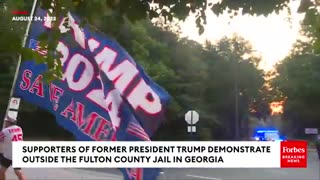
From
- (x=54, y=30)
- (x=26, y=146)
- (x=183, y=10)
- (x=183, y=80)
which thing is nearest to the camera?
(x=54, y=30)

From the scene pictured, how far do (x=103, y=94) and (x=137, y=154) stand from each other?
3.45 ft

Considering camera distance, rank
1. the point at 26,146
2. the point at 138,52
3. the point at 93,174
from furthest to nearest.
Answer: the point at 138,52
the point at 93,174
the point at 26,146

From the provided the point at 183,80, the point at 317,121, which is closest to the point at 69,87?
the point at 183,80

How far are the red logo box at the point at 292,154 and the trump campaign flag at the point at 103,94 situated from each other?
1.83m

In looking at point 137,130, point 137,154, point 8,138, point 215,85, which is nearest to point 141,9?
point 137,154

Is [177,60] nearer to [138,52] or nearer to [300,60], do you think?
[138,52]

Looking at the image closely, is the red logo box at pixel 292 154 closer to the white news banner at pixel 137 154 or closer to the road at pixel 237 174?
the white news banner at pixel 137 154

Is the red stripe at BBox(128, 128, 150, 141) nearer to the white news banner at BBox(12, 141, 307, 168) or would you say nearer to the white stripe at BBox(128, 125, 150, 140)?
the white stripe at BBox(128, 125, 150, 140)

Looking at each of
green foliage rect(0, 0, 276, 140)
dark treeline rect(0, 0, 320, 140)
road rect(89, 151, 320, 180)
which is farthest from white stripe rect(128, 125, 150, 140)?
green foliage rect(0, 0, 276, 140)

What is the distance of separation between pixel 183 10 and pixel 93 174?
1124 centimetres

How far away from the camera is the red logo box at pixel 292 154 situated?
7730 millimetres

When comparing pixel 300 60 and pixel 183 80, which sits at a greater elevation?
pixel 300 60

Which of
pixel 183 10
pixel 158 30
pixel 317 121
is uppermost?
pixel 158 30

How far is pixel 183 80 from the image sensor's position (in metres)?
40.6
